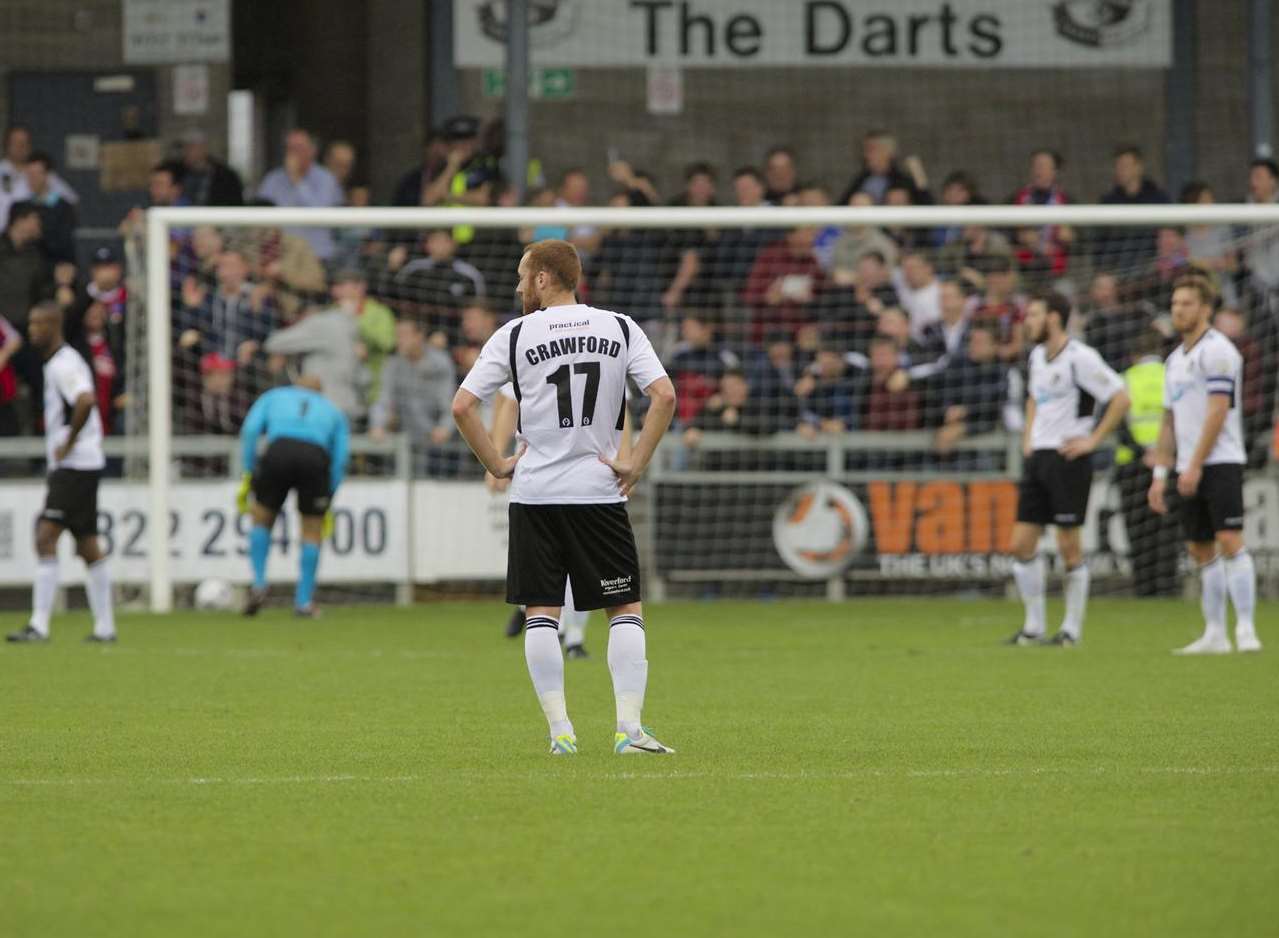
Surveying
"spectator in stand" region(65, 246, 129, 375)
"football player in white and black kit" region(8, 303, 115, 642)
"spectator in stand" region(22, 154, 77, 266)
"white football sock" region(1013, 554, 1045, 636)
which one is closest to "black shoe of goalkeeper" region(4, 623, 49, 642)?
"football player in white and black kit" region(8, 303, 115, 642)

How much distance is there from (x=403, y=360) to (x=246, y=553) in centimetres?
230

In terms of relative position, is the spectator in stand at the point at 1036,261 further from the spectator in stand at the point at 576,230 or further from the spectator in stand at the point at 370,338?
the spectator in stand at the point at 370,338

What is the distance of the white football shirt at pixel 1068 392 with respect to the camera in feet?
46.1

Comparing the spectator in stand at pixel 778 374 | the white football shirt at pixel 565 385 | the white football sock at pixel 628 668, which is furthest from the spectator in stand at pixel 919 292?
the white football sock at pixel 628 668

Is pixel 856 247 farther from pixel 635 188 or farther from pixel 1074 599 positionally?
pixel 1074 599

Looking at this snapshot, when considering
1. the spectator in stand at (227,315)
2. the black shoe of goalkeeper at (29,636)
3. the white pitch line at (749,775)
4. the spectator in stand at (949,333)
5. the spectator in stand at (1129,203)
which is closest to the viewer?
the white pitch line at (749,775)

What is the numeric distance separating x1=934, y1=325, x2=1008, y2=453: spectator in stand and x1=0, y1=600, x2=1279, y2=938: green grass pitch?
6.88 metres

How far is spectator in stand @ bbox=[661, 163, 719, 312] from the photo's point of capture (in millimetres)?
20547

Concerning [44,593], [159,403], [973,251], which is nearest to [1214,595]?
[44,593]

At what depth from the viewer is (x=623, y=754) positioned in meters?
8.35

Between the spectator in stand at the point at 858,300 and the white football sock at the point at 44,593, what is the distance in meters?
8.13

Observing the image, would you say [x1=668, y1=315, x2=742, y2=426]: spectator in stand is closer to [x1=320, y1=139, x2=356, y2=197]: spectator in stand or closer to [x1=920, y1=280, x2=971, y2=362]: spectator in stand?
[x1=920, y1=280, x2=971, y2=362]: spectator in stand

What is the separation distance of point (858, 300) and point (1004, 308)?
1.35 meters

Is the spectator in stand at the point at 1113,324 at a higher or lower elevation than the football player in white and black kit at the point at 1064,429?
higher
